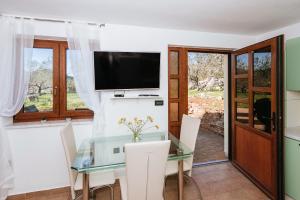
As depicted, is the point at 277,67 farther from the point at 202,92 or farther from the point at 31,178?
the point at 202,92

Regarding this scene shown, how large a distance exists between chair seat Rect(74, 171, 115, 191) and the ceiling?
1.95 m

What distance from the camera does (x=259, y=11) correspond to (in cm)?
233

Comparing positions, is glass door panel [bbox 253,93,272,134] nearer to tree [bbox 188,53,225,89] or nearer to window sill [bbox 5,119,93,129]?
window sill [bbox 5,119,93,129]

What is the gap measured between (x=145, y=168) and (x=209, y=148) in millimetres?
3235

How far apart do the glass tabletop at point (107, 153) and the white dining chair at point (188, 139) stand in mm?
218

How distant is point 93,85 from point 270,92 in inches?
93.1

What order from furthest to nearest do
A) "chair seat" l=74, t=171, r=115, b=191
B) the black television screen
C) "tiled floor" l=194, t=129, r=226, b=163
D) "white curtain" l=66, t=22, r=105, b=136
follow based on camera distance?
"tiled floor" l=194, t=129, r=226, b=163 → the black television screen → "white curtain" l=66, t=22, r=105, b=136 → "chair seat" l=74, t=171, r=115, b=191

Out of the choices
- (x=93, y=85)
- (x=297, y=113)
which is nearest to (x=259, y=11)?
(x=297, y=113)

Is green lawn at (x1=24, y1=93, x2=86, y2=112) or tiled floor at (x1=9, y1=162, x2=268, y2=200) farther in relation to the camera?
green lawn at (x1=24, y1=93, x2=86, y2=112)

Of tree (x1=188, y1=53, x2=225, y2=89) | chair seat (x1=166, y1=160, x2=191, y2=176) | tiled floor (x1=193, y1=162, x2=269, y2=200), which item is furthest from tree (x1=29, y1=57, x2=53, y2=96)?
tree (x1=188, y1=53, x2=225, y2=89)

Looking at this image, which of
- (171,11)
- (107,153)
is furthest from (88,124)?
(171,11)

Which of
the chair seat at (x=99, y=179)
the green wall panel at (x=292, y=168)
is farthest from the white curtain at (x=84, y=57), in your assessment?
the green wall panel at (x=292, y=168)

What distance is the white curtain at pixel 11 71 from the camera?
93.1 inches

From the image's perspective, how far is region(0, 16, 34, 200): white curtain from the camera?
2365 millimetres
